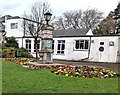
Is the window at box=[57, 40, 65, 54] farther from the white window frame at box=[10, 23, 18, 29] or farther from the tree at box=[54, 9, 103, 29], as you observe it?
the tree at box=[54, 9, 103, 29]

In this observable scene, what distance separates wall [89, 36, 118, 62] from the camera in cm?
2450

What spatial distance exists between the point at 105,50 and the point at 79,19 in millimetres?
26100

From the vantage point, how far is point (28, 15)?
28766mm

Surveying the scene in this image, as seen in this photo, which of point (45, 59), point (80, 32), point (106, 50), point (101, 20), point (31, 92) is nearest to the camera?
point (31, 92)

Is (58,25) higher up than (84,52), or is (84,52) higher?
(58,25)

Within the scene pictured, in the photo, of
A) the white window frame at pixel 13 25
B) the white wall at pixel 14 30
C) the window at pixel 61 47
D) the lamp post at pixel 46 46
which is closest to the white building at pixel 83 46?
the window at pixel 61 47

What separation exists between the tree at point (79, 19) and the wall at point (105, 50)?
22.5 m

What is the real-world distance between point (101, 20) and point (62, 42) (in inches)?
893

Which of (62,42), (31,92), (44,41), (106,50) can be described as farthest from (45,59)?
(62,42)

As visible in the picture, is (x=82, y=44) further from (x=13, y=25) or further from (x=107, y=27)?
(x=107, y=27)

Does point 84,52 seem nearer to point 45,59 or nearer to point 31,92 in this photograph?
point 45,59

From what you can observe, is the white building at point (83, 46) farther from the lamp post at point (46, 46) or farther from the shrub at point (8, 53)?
the lamp post at point (46, 46)

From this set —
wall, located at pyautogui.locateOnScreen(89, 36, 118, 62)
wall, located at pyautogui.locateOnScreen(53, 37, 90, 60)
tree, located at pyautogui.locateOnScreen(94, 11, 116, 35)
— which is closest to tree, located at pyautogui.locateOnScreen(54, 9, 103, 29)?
tree, located at pyautogui.locateOnScreen(94, 11, 116, 35)

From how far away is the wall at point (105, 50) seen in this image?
24500mm
